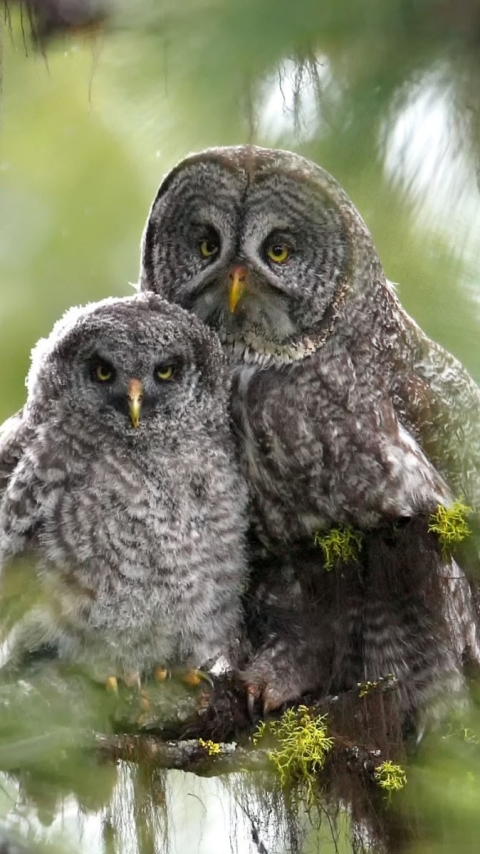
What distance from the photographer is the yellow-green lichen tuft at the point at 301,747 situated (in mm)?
2688

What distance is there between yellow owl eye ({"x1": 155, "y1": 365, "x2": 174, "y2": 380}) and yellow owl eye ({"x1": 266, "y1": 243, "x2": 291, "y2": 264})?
0.43m

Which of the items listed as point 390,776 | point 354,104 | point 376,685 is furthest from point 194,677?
point 354,104

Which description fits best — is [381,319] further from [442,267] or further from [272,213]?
[442,267]

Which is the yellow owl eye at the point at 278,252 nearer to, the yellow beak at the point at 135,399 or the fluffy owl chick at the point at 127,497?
the fluffy owl chick at the point at 127,497

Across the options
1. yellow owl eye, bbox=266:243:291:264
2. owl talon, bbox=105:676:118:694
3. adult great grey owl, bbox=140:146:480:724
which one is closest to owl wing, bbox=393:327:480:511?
adult great grey owl, bbox=140:146:480:724

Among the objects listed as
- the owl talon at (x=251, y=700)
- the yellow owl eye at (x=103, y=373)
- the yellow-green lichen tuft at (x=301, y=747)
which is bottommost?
the yellow-green lichen tuft at (x=301, y=747)

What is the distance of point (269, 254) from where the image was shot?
3.06 meters

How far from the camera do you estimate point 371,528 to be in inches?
114

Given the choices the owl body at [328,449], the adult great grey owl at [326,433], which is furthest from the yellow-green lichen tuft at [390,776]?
the owl body at [328,449]

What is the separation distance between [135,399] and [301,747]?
100 centimetres

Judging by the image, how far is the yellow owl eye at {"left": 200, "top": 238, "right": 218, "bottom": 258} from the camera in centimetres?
313

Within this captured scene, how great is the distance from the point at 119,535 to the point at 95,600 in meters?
0.18

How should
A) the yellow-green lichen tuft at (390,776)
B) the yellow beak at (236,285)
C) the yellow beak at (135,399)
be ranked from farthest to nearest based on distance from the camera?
the yellow beak at (236,285), the yellow beak at (135,399), the yellow-green lichen tuft at (390,776)

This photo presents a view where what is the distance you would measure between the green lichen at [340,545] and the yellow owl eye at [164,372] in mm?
626
